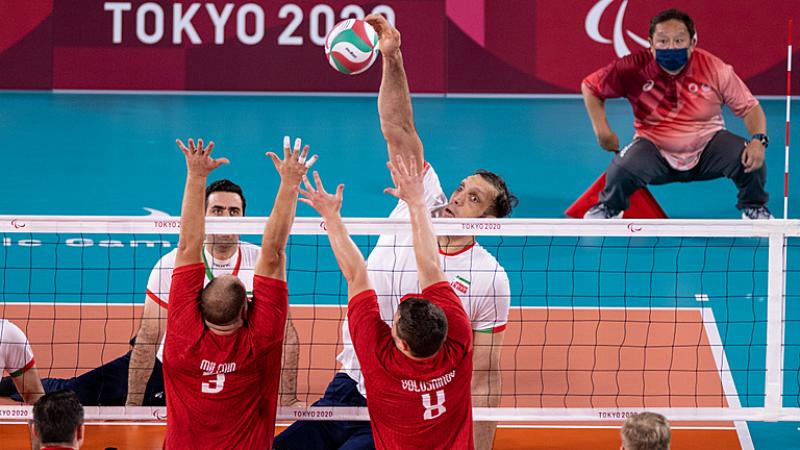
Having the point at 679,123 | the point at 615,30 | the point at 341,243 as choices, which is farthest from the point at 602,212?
the point at 341,243

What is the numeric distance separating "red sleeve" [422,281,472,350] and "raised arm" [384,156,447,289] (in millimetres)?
47

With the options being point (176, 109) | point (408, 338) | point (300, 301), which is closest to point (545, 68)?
point (176, 109)

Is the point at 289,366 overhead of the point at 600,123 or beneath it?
beneath

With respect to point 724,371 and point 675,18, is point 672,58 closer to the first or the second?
point 675,18

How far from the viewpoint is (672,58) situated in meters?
12.5

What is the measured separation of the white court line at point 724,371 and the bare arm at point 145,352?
3.64m

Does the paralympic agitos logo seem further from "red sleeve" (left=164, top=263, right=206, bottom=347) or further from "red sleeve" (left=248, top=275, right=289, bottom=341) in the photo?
"red sleeve" (left=164, top=263, right=206, bottom=347)

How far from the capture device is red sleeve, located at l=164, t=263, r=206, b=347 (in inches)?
240

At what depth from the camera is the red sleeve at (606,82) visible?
12898mm

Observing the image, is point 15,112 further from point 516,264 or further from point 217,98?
point 516,264

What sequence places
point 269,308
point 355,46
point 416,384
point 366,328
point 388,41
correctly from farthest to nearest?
1. point 355,46
2. point 388,41
3. point 269,308
4. point 366,328
5. point 416,384

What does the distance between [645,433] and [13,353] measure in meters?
3.87

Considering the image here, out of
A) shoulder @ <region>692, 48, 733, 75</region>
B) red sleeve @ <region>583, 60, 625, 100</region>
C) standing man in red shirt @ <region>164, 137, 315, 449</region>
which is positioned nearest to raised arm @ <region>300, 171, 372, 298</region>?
standing man in red shirt @ <region>164, 137, 315, 449</region>

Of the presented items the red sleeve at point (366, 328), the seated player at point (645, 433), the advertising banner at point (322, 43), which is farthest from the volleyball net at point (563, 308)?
the advertising banner at point (322, 43)
